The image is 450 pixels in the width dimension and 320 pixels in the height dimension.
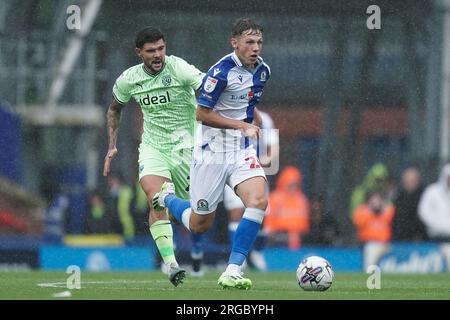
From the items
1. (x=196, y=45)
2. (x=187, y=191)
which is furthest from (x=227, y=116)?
(x=196, y=45)

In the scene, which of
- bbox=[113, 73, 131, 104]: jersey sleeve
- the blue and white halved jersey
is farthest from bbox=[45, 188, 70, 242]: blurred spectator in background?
the blue and white halved jersey

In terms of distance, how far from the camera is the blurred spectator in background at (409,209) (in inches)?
706

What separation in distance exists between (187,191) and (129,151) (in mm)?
7307

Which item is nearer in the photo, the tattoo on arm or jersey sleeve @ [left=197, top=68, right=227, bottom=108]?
jersey sleeve @ [left=197, top=68, right=227, bottom=108]

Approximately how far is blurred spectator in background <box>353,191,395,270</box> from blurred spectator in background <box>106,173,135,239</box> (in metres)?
3.24

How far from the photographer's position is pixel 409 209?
1805 cm

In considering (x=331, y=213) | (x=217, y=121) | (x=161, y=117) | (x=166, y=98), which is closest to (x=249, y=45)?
(x=217, y=121)

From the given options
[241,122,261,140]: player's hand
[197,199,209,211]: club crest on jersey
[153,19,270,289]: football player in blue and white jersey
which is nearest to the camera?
[241,122,261,140]: player's hand

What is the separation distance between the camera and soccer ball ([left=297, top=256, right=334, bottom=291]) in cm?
993

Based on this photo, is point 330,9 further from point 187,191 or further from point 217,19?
point 187,191

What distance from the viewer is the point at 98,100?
19.7 m

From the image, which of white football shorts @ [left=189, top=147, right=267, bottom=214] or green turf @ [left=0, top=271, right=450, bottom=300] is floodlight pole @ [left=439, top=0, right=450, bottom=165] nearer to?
green turf @ [left=0, top=271, right=450, bottom=300]

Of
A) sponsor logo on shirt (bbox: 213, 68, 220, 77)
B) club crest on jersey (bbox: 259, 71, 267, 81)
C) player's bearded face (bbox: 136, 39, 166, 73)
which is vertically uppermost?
player's bearded face (bbox: 136, 39, 166, 73)

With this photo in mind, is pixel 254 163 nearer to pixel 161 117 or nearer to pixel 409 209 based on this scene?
A: pixel 161 117
